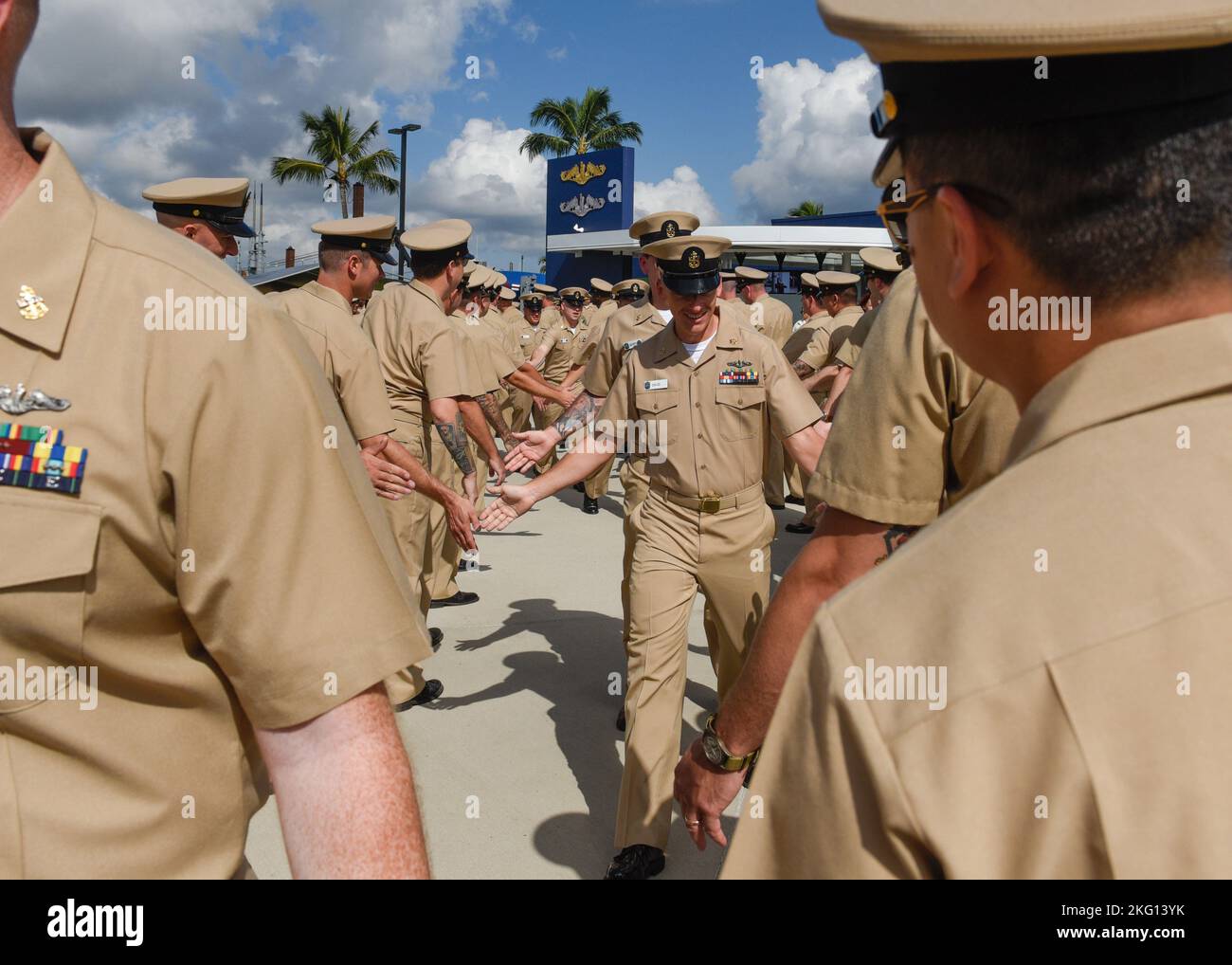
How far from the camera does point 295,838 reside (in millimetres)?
1198

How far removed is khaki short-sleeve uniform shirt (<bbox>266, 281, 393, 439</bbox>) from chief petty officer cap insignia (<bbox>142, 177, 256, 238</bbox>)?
0.55 metres

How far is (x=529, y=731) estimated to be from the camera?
4871 mm

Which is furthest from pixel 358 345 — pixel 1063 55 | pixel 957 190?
pixel 1063 55

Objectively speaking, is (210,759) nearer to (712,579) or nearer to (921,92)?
(921,92)

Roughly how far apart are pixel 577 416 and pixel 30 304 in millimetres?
3771

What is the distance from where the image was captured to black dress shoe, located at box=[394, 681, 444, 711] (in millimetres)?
5152

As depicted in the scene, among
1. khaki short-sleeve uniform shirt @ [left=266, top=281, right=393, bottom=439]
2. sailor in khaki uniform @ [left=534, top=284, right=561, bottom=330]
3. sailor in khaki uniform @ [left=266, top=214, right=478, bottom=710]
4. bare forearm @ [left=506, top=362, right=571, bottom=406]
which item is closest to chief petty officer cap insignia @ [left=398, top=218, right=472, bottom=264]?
sailor in khaki uniform @ [left=266, top=214, right=478, bottom=710]

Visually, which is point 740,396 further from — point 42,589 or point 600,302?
point 600,302

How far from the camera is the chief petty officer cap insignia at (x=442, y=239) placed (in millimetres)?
5742

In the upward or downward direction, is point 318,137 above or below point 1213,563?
above

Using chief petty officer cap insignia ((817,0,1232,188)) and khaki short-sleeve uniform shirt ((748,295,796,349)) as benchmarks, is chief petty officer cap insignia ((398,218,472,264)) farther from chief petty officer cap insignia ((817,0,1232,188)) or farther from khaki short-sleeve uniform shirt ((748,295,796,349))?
khaki short-sleeve uniform shirt ((748,295,796,349))

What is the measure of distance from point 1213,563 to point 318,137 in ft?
150

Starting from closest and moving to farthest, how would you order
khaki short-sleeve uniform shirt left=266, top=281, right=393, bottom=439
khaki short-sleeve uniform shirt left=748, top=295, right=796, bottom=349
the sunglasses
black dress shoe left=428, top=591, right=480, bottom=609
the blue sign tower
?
the sunglasses
khaki short-sleeve uniform shirt left=266, top=281, right=393, bottom=439
black dress shoe left=428, top=591, right=480, bottom=609
khaki short-sleeve uniform shirt left=748, top=295, right=796, bottom=349
the blue sign tower
